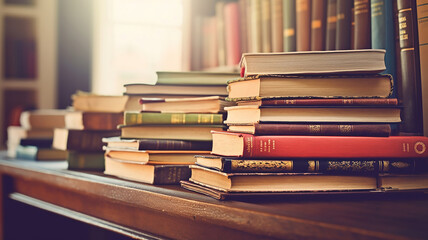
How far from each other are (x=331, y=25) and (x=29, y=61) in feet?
6.44

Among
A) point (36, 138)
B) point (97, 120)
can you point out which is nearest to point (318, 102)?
point (97, 120)

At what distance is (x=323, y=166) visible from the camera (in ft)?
2.07

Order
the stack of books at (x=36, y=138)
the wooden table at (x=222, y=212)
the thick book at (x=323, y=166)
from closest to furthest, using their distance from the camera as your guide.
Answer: the wooden table at (x=222, y=212)
the thick book at (x=323, y=166)
the stack of books at (x=36, y=138)

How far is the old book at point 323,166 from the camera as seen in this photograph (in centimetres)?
62

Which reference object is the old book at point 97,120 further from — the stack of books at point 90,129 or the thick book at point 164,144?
the thick book at point 164,144

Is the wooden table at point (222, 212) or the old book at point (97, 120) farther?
the old book at point (97, 120)

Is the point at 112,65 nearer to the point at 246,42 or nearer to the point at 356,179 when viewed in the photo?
the point at 246,42

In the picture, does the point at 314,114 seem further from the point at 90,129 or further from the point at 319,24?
the point at 90,129

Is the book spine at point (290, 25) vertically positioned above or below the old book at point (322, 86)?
above

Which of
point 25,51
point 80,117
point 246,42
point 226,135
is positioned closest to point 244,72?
point 226,135

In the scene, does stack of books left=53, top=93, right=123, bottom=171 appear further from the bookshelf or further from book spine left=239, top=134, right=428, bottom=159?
the bookshelf

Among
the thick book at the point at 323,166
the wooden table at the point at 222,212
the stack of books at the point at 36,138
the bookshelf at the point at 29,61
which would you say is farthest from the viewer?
the bookshelf at the point at 29,61

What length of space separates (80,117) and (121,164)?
8.5 inches

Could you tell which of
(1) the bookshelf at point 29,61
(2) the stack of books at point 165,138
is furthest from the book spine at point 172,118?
(1) the bookshelf at point 29,61
